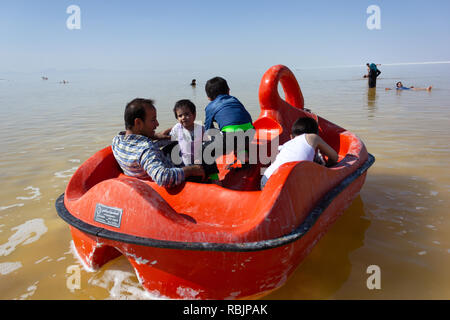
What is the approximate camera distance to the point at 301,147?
2570 mm

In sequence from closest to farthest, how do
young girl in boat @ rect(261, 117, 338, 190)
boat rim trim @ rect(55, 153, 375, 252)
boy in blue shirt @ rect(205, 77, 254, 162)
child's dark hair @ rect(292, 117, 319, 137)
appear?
boat rim trim @ rect(55, 153, 375, 252) → young girl in boat @ rect(261, 117, 338, 190) → child's dark hair @ rect(292, 117, 319, 137) → boy in blue shirt @ rect(205, 77, 254, 162)

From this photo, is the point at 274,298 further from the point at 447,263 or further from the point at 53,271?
the point at 53,271

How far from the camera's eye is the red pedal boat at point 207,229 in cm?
188

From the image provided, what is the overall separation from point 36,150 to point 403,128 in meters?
7.83

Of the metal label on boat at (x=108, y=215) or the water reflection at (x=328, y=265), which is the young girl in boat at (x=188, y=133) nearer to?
the metal label on boat at (x=108, y=215)

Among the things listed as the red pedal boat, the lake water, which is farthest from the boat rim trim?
the lake water

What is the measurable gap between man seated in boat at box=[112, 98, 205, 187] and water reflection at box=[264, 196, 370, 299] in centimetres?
103

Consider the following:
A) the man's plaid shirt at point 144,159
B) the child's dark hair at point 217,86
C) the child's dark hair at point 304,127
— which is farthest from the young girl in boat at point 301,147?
the child's dark hair at point 217,86

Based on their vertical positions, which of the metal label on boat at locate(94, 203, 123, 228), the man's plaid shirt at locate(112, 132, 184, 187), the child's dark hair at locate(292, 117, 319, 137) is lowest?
the metal label on boat at locate(94, 203, 123, 228)

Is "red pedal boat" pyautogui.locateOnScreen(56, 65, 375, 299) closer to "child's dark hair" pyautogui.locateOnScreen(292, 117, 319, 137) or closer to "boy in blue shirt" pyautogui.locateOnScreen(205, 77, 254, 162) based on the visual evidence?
"child's dark hair" pyautogui.locateOnScreen(292, 117, 319, 137)

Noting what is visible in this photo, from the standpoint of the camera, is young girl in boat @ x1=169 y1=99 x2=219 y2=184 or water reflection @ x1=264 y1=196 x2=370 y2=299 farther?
young girl in boat @ x1=169 y1=99 x2=219 y2=184

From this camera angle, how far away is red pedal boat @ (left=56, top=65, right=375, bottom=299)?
1.88 m

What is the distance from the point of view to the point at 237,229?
1897 mm
